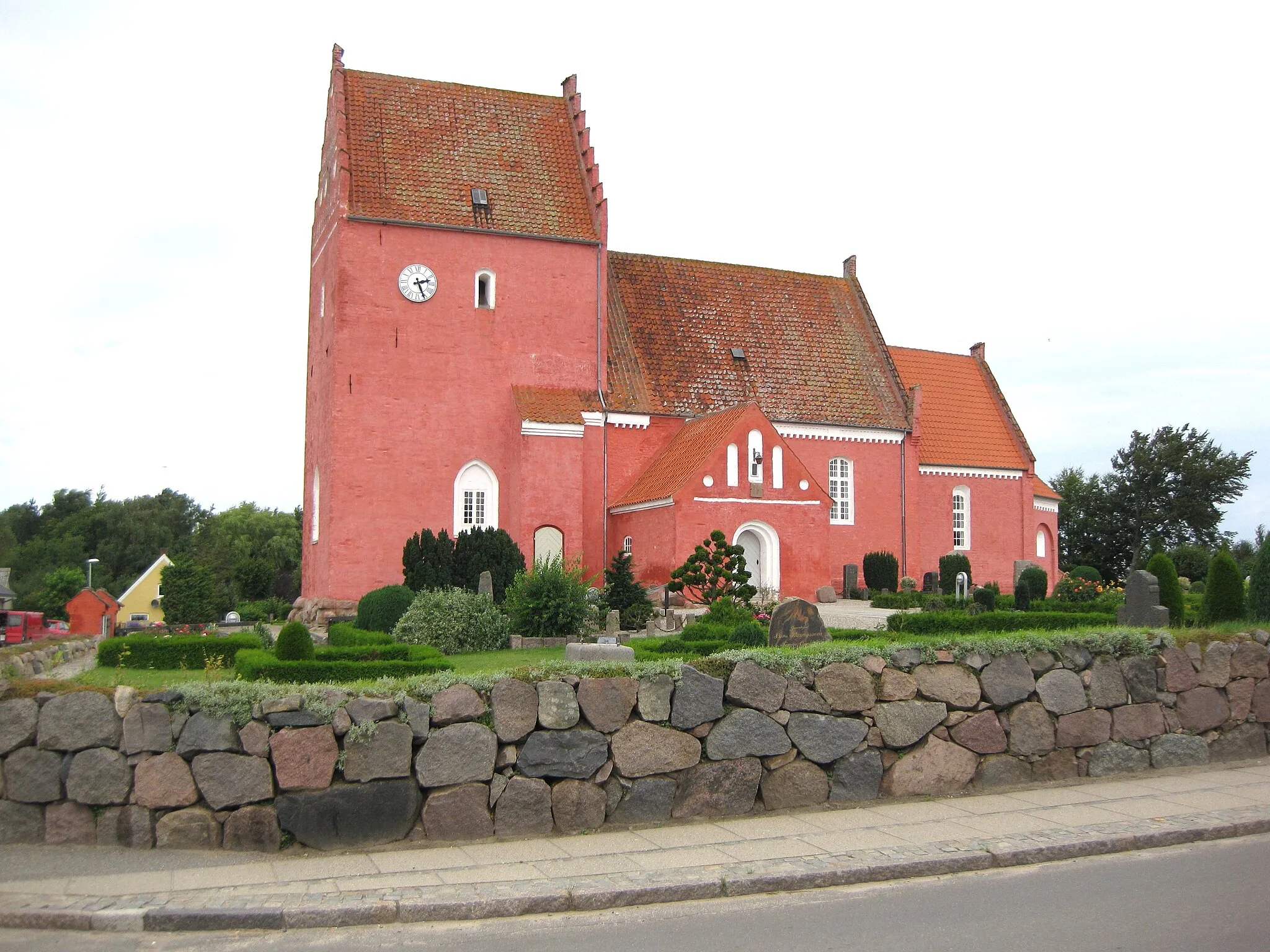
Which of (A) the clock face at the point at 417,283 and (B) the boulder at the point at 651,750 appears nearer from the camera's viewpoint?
(B) the boulder at the point at 651,750

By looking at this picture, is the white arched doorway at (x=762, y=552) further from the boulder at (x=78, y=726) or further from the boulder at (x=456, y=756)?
the boulder at (x=78, y=726)

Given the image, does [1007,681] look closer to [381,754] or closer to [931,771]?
[931,771]

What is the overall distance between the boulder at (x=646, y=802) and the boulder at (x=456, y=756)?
3.46 ft

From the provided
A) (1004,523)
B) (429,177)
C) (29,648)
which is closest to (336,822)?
(29,648)

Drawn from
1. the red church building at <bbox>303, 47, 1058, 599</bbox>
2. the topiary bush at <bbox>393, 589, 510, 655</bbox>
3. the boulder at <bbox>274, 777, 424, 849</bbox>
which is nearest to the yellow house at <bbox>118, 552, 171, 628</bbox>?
the red church building at <bbox>303, 47, 1058, 599</bbox>

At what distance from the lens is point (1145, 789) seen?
32.3ft

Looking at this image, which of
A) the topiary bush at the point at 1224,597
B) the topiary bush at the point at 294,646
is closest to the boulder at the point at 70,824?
the topiary bush at the point at 294,646

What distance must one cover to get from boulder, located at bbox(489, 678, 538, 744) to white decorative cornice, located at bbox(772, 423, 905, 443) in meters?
22.6

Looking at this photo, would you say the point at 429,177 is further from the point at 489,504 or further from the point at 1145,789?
the point at 1145,789

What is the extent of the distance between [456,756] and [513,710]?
541mm

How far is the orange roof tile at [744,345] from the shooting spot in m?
29.8

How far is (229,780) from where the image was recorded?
25.4 ft

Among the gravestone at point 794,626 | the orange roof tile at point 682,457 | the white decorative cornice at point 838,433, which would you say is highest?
the white decorative cornice at point 838,433

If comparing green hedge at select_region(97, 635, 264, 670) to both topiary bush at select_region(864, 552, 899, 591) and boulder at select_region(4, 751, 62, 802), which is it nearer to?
boulder at select_region(4, 751, 62, 802)
